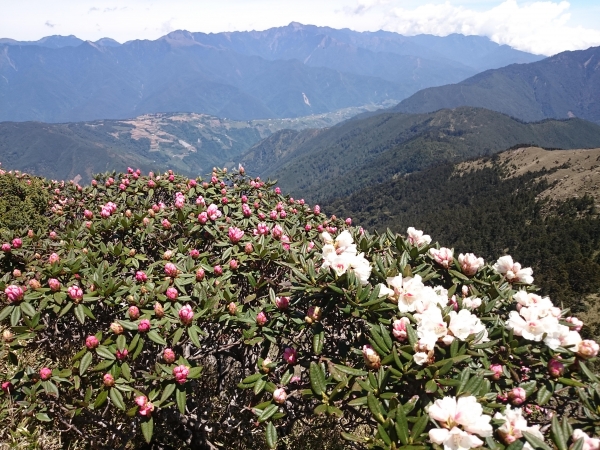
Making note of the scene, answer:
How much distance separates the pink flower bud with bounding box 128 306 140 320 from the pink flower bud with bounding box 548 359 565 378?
2.81 metres

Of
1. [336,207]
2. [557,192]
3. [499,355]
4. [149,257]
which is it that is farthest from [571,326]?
[336,207]

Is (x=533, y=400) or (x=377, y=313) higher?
(x=377, y=313)

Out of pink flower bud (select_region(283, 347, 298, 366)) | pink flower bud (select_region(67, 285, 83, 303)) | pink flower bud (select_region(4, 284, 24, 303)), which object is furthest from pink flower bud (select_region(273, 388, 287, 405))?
pink flower bud (select_region(4, 284, 24, 303))

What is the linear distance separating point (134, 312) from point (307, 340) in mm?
1449

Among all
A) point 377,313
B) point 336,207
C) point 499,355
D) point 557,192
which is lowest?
point 336,207

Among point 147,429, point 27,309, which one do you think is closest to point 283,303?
point 147,429

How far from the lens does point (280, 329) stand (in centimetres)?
284

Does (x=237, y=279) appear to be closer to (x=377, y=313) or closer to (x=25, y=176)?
(x=377, y=313)

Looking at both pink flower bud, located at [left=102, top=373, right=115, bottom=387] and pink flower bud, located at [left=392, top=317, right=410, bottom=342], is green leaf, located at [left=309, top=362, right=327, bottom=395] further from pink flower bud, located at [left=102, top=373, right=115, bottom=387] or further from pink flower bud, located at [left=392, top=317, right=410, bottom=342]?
pink flower bud, located at [left=102, top=373, right=115, bottom=387]

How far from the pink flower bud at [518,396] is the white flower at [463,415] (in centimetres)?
55

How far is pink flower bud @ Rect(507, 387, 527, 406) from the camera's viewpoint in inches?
86.6

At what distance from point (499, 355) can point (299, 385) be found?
142 cm

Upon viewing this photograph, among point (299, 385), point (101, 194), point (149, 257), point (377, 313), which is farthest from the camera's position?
point (101, 194)

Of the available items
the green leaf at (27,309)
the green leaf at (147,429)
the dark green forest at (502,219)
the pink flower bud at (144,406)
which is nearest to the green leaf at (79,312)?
the green leaf at (27,309)
